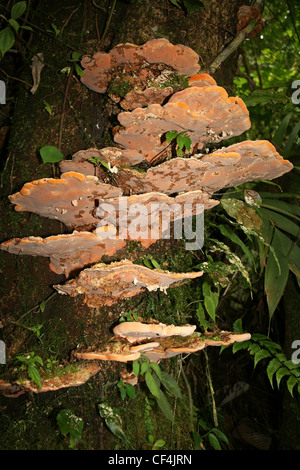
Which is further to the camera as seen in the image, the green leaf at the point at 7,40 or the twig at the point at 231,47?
the twig at the point at 231,47

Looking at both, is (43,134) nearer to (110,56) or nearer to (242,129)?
(110,56)

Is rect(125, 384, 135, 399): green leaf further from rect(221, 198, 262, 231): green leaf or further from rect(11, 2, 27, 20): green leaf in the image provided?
rect(11, 2, 27, 20): green leaf

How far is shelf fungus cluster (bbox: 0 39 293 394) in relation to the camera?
6.25ft

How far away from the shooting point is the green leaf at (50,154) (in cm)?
222

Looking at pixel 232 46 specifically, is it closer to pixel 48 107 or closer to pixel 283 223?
pixel 48 107

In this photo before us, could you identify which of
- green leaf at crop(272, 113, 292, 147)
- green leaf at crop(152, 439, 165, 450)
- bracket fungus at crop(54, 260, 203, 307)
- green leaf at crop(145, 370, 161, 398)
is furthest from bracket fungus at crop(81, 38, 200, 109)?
green leaf at crop(272, 113, 292, 147)

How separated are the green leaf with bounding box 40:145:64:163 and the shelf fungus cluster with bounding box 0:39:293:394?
0.47 ft

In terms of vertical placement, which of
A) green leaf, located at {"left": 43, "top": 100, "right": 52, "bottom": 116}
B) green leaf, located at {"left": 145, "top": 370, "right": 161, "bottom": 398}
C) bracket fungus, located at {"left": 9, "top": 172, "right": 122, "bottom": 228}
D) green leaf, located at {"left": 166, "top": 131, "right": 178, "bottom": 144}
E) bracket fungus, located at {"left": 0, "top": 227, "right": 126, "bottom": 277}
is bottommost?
green leaf, located at {"left": 145, "top": 370, "right": 161, "bottom": 398}

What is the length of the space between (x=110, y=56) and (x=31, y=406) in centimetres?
233

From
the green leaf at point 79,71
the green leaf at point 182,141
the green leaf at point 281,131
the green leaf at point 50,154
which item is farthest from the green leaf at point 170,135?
the green leaf at point 281,131

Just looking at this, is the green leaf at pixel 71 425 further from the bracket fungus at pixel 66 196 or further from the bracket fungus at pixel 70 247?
the bracket fungus at pixel 66 196

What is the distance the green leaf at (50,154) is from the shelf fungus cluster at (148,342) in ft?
3.87

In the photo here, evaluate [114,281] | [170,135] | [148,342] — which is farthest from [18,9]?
[148,342]

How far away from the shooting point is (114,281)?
206 cm
